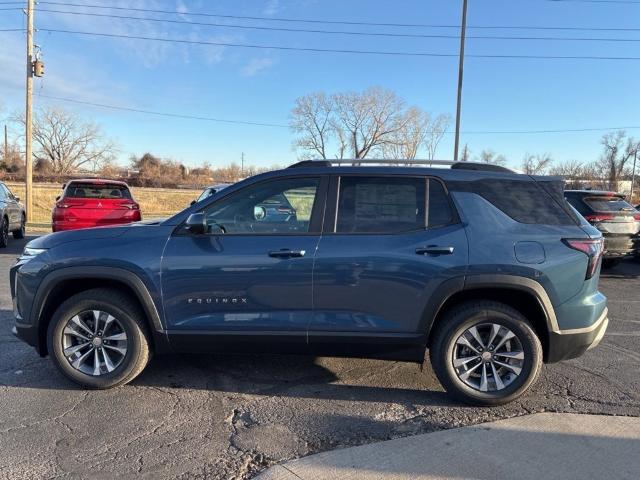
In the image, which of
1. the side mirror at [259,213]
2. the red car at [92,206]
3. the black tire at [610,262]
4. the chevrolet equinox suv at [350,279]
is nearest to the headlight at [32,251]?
the chevrolet equinox suv at [350,279]

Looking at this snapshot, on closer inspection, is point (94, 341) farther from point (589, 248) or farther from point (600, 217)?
point (600, 217)

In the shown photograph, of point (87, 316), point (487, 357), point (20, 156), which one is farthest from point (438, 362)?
point (20, 156)

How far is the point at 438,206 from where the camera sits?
3.80m

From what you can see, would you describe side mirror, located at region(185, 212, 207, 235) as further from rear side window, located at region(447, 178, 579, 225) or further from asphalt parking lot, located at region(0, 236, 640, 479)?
rear side window, located at region(447, 178, 579, 225)

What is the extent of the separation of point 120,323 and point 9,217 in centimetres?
1078

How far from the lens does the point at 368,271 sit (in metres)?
3.65

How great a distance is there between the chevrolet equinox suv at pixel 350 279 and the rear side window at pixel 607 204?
6311 mm

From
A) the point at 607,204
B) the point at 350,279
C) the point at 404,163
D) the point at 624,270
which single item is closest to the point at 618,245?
the point at 607,204

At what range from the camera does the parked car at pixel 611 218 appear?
360 inches

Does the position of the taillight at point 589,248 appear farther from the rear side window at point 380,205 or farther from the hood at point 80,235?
the hood at point 80,235

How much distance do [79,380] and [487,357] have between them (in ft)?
10.2

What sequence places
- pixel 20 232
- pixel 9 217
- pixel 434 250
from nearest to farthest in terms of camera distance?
pixel 434 250 < pixel 9 217 < pixel 20 232

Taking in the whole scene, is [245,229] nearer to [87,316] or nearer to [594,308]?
[87,316]

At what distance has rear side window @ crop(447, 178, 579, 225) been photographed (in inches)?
148
